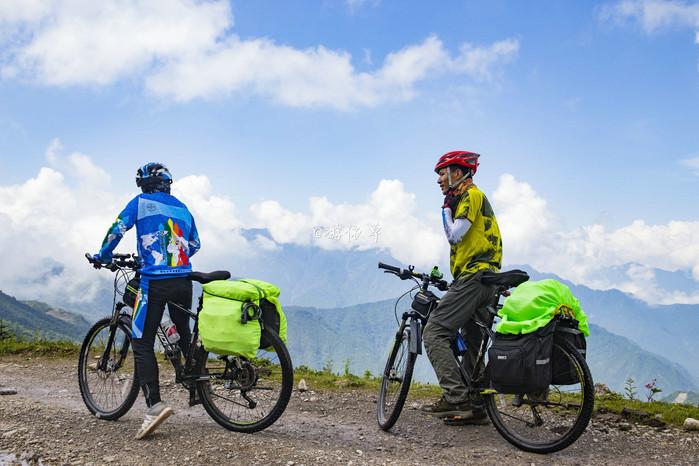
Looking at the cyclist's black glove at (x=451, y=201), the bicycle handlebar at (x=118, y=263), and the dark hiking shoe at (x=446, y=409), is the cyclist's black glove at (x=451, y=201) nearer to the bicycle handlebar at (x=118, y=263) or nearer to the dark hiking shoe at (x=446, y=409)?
the dark hiking shoe at (x=446, y=409)

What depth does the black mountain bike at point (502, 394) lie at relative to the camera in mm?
5480

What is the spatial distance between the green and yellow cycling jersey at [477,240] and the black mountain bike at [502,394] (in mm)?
213

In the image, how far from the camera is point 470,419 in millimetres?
→ 6586

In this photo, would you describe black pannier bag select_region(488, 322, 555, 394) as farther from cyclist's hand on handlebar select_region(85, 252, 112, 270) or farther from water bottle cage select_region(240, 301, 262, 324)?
cyclist's hand on handlebar select_region(85, 252, 112, 270)

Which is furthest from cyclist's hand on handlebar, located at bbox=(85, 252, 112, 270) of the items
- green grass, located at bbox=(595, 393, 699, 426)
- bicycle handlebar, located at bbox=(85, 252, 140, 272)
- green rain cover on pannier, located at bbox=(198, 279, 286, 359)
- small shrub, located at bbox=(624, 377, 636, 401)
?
small shrub, located at bbox=(624, 377, 636, 401)

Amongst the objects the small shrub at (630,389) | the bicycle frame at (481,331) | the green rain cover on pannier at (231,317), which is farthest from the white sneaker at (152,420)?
the small shrub at (630,389)

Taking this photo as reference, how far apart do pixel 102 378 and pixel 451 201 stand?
200 inches

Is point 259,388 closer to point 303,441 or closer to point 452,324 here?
point 303,441

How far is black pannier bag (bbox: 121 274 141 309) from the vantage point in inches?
262

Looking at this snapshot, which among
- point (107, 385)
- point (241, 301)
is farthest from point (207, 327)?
point (107, 385)

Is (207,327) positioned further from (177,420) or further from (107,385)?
(107,385)

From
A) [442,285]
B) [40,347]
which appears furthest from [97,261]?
[40,347]

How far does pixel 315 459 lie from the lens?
17.2 ft

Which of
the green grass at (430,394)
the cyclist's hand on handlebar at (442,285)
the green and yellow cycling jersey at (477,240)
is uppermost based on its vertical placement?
the green and yellow cycling jersey at (477,240)
